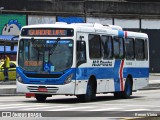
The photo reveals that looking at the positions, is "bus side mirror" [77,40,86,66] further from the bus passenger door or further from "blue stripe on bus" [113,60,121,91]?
"blue stripe on bus" [113,60,121,91]

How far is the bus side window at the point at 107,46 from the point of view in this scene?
2481cm

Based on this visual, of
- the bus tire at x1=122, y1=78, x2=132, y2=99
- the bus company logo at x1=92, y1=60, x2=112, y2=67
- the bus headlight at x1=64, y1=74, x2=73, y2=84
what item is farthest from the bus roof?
the bus tire at x1=122, y1=78, x2=132, y2=99

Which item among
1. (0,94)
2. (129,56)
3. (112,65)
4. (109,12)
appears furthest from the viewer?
(109,12)

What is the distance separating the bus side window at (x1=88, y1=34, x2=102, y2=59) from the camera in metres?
23.7

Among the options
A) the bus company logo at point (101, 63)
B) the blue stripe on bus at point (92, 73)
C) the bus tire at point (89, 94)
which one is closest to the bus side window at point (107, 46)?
the bus company logo at point (101, 63)

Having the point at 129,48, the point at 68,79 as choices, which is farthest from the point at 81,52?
the point at 129,48

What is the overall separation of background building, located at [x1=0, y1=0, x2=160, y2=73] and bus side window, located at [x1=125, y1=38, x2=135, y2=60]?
28.9m

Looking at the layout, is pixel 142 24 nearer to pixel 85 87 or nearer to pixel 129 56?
pixel 129 56

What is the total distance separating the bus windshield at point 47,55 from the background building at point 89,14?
1274 inches

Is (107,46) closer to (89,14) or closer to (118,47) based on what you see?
(118,47)

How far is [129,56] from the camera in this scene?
27.2m

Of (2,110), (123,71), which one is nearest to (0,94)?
(123,71)

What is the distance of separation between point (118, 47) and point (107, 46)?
1.25m

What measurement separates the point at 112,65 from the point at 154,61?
132ft
